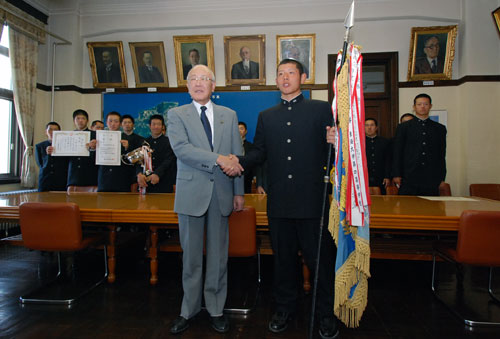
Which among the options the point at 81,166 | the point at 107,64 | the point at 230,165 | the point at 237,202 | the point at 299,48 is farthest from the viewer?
the point at 107,64

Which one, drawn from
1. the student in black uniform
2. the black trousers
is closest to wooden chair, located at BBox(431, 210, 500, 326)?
the black trousers

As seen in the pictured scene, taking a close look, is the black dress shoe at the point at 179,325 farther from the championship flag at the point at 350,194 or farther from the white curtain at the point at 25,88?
the white curtain at the point at 25,88

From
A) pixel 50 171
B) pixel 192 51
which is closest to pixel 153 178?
pixel 50 171

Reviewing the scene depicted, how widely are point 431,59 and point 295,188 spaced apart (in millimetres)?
4758

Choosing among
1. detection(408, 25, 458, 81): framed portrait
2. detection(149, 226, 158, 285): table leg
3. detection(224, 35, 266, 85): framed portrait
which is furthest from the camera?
detection(224, 35, 266, 85): framed portrait

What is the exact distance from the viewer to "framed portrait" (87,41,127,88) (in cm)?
609

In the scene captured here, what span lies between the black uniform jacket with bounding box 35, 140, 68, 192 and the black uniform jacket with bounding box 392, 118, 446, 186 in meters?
4.47

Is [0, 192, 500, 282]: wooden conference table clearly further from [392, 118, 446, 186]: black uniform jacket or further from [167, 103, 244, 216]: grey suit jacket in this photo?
[392, 118, 446, 186]: black uniform jacket

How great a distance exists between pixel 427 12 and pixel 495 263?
4694mm

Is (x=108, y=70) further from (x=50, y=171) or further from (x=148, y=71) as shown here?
(x=50, y=171)

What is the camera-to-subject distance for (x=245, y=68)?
19.1 feet

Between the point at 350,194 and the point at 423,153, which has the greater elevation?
the point at 423,153

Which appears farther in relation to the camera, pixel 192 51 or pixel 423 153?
pixel 192 51

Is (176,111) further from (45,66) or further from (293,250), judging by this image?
(45,66)
